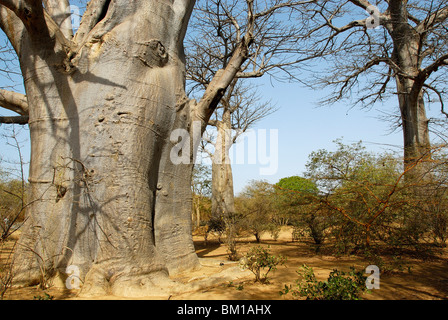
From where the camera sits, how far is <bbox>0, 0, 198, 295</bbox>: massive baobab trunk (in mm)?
3004

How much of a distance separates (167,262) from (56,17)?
3644 mm

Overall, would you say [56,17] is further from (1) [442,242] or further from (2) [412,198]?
(1) [442,242]

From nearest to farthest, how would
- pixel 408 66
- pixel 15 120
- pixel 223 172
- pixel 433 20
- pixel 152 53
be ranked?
pixel 152 53, pixel 15 120, pixel 433 20, pixel 408 66, pixel 223 172

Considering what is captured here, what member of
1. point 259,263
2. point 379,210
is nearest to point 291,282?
point 259,263

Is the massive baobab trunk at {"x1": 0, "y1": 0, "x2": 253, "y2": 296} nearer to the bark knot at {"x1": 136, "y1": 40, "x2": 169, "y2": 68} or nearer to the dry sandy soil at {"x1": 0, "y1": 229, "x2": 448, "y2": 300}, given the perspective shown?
the bark knot at {"x1": 136, "y1": 40, "x2": 169, "y2": 68}

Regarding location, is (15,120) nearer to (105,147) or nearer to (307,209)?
(105,147)

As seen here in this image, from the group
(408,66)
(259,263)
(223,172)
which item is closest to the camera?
(259,263)

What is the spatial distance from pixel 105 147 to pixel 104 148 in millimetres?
15

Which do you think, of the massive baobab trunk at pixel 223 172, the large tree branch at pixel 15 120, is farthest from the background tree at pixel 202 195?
the large tree branch at pixel 15 120

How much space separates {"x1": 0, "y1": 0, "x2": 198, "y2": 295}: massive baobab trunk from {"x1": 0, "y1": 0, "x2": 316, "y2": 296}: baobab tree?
0.01 metres

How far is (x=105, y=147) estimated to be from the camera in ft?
10.4
